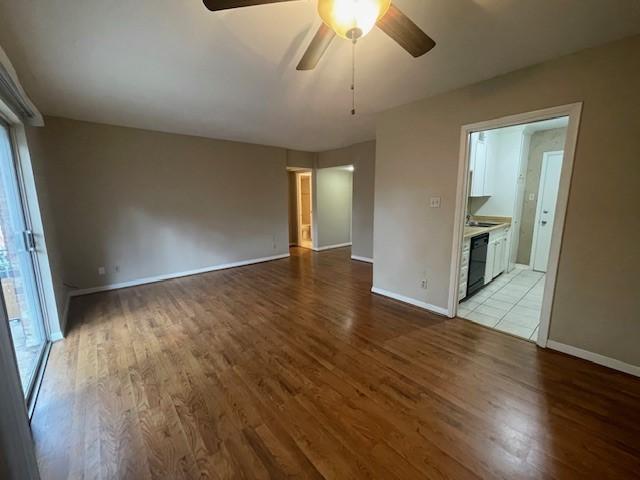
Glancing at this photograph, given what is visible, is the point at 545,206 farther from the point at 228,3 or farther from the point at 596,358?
the point at 228,3

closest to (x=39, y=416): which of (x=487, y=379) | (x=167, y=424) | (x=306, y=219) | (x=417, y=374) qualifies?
(x=167, y=424)

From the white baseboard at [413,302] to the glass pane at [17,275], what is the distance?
350 cm

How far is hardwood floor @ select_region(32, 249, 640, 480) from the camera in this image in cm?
138

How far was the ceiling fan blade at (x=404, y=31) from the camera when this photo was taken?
50.5 inches

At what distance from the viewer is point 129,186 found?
3.99 m

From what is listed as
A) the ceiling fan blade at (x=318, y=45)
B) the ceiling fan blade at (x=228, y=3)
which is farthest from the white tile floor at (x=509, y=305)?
the ceiling fan blade at (x=228, y=3)

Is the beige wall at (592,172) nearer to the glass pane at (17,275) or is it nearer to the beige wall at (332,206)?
the beige wall at (332,206)

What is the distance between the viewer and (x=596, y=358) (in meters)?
2.14

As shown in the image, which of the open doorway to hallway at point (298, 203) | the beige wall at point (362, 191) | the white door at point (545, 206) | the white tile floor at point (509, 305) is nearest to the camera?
the white tile floor at point (509, 305)

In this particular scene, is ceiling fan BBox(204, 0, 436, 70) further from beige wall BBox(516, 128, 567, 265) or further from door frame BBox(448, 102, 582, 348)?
beige wall BBox(516, 128, 567, 265)

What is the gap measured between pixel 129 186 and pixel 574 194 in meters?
5.38

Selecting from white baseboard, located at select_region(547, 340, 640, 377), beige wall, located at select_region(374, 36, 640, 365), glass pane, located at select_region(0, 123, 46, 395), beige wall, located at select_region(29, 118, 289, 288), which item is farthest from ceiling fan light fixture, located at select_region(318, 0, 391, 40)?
beige wall, located at select_region(29, 118, 289, 288)

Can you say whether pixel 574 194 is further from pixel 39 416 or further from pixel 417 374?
pixel 39 416

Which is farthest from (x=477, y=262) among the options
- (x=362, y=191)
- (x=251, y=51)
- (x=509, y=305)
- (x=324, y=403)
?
(x=251, y=51)
